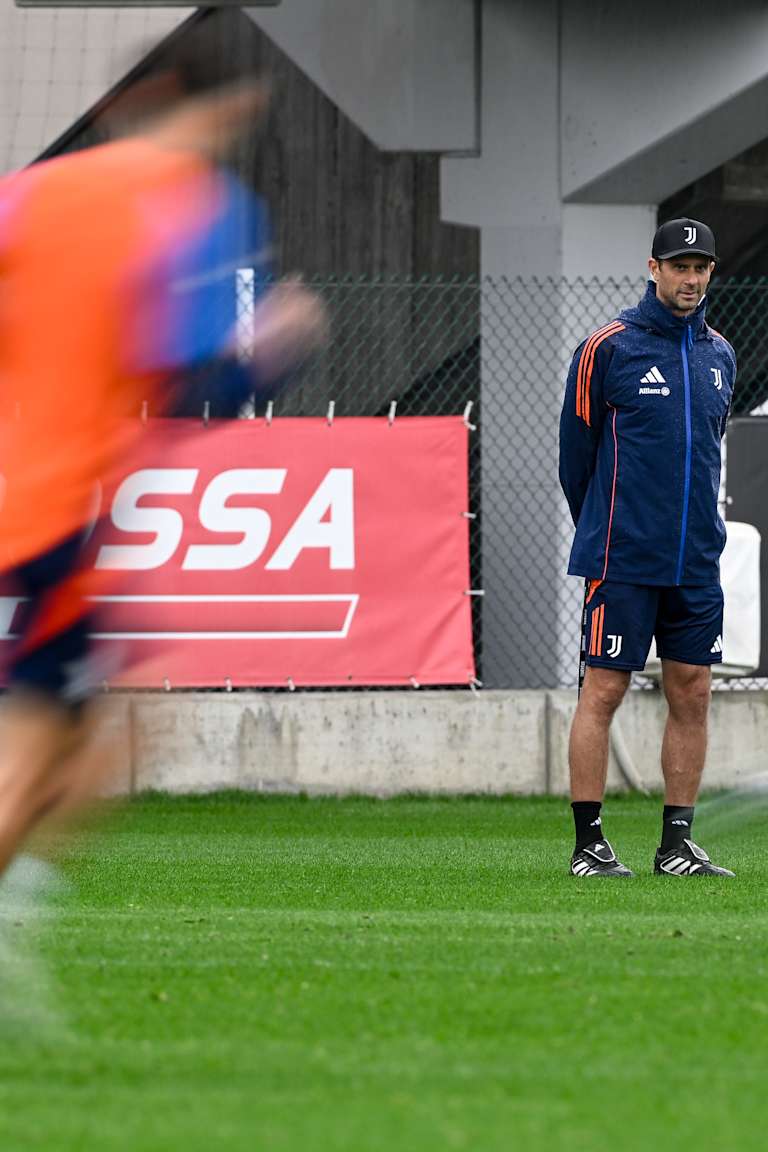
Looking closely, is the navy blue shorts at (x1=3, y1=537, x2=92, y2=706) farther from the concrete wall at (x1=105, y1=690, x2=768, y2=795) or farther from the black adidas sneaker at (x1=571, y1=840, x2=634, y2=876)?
the concrete wall at (x1=105, y1=690, x2=768, y2=795)

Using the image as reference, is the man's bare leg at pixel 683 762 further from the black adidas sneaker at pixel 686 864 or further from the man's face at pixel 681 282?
the man's face at pixel 681 282

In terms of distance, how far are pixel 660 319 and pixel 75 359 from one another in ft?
9.86

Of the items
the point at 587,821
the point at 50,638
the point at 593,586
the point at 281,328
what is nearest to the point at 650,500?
the point at 593,586

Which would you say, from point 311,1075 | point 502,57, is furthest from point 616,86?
point 311,1075

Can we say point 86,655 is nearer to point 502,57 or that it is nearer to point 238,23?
point 502,57

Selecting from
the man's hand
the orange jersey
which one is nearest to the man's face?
the man's hand

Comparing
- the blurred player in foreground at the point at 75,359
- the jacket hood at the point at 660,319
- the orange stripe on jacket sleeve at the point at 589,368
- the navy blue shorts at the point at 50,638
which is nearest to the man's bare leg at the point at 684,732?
the orange stripe on jacket sleeve at the point at 589,368

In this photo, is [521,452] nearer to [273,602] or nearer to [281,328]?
[273,602]

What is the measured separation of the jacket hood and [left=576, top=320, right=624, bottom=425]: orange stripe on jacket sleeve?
0.20 ft

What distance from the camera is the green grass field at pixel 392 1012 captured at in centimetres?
321

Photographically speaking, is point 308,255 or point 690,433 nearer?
point 690,433

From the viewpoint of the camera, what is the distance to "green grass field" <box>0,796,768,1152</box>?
10.5 feet

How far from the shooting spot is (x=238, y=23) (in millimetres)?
18438

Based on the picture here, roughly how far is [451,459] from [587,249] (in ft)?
6.84
